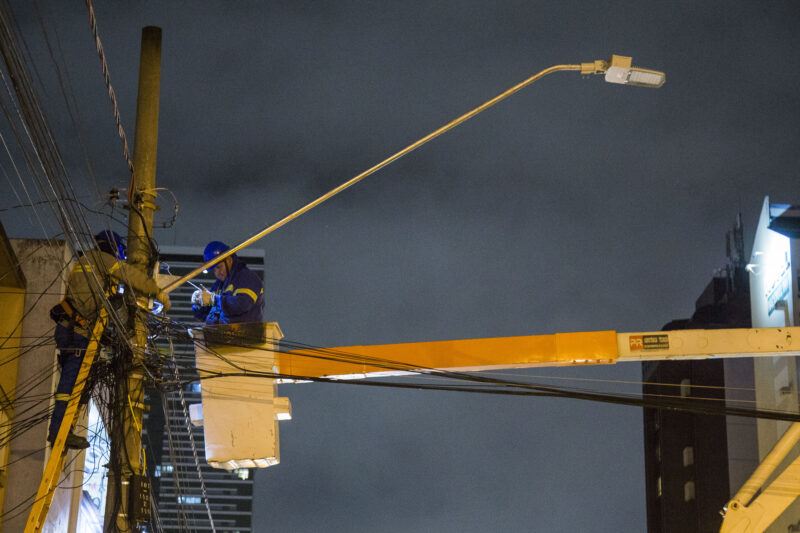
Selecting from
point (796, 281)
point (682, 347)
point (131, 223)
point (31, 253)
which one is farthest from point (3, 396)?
point (796, 281)

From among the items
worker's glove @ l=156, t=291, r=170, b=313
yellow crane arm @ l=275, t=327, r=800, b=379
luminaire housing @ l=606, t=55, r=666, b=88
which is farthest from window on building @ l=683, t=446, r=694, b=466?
worker's glove @ l=156, t=291, r=170, b=313

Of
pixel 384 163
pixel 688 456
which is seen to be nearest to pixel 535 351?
pixel 384 163

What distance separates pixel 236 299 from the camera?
12.3 metres

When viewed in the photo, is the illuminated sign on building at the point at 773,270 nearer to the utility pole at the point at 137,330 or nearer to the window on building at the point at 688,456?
the window on building at the point at 688,456

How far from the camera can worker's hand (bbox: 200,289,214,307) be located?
40.9 ft

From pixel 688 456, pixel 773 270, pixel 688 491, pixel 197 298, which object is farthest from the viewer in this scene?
pixel 688 456

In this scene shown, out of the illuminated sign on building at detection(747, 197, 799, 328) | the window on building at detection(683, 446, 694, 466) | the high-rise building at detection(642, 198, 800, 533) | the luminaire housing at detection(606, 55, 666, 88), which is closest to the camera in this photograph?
the luminaire housing at detection(606, 55, 666, 88)

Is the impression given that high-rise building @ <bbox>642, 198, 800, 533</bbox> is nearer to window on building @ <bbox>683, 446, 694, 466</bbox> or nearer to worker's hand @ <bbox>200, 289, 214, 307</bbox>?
window on building @ <bbox>683, 446, 694, 466</bbox>

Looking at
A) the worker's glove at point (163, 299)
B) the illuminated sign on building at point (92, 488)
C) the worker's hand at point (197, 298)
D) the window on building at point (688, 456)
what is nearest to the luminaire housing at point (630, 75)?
the worker's hand at point (197, 298)

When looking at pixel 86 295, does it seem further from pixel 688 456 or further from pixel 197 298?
pixel 688 456

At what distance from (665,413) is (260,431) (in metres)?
68.0

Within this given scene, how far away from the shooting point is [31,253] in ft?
57.4

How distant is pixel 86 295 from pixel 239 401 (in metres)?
2.04

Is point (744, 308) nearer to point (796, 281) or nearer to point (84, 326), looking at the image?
point (796, 281)
